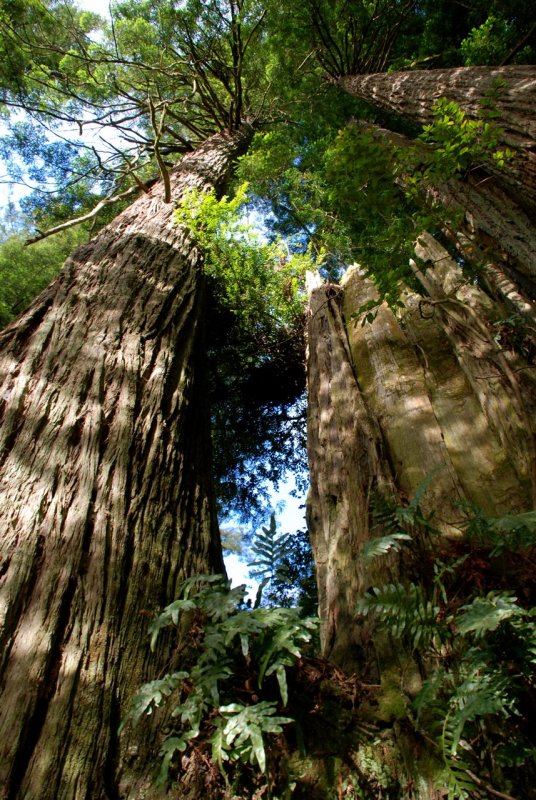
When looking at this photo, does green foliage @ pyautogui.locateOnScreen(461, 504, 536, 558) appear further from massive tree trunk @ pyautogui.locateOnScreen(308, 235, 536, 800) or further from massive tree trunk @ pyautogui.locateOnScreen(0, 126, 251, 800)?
massive tree trunk @ pyautogui.locateOnScreen(0, 126, 251, 800)

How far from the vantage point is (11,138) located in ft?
31.1

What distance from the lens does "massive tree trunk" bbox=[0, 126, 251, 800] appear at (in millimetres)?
1439

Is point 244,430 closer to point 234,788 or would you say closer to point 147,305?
point 147,305

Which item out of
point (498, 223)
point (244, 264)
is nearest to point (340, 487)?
point (498, 223)

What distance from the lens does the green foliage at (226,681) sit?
140cm

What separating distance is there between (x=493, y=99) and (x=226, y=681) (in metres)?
4.00

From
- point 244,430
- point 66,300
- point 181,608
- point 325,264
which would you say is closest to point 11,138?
point 325,264

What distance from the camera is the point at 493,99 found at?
11.1 feet

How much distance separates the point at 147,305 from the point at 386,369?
6.52 feet

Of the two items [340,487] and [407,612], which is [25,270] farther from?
[407,612]

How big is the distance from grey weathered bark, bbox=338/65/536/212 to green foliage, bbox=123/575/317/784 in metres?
3.10

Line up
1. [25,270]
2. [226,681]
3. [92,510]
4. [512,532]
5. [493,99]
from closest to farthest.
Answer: [226,681]
[512,532]
[92,510]
[493,99]
[25,270]

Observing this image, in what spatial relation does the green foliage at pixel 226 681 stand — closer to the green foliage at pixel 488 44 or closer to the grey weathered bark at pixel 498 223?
the grey weathered bark at pixel 498 223

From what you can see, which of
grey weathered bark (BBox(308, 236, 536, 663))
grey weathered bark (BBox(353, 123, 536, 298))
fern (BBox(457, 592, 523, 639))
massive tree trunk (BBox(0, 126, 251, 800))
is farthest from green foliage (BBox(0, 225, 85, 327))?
fern (BBox(457, 592, 523, 639))
